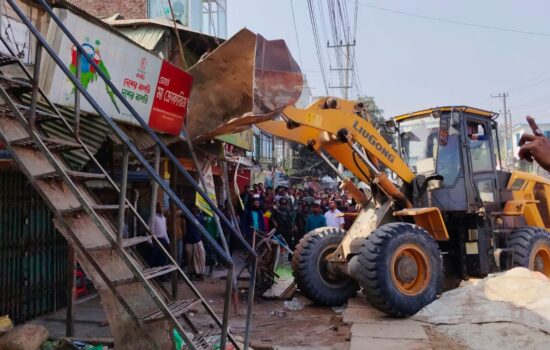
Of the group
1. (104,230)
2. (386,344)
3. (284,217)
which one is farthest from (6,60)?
(284,217)

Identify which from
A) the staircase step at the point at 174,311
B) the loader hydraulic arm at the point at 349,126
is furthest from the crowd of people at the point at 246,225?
the staircase step at the point at 174,311

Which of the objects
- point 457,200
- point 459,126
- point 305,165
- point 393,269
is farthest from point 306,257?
point 305,165

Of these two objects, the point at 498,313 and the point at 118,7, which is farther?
the point at 118,7

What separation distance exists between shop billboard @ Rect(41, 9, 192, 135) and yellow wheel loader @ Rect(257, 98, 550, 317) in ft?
5.22

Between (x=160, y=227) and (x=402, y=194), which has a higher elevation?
(x=402, y=194)

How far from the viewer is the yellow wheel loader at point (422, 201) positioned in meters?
7.29

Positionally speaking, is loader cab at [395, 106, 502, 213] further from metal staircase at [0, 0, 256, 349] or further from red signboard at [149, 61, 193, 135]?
metal staircase at [0, 0, 256, 349]

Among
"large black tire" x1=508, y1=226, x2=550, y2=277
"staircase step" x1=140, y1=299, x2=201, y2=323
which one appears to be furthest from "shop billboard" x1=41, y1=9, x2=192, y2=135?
"large black tire" x1=508, y1=226, x2=550, y2=277

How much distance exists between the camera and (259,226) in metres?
12.4

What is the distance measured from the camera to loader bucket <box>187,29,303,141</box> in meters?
6.02

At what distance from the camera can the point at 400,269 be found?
279 inches

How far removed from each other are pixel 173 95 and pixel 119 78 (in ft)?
2.87

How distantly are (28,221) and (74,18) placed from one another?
299 cm

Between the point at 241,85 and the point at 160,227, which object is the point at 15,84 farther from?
the point at 160,227
